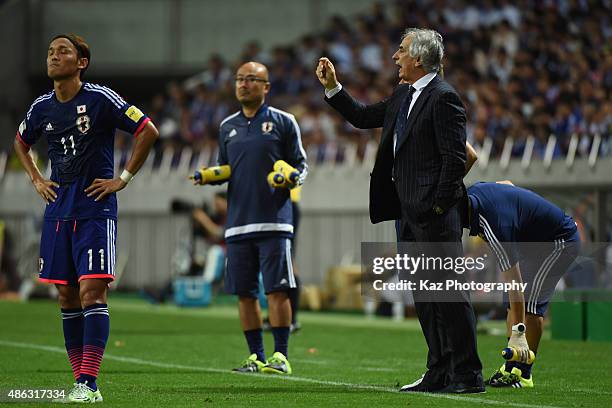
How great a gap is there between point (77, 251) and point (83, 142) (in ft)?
2.14

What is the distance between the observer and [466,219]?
8.32 metres

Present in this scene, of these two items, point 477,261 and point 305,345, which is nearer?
point 305,345

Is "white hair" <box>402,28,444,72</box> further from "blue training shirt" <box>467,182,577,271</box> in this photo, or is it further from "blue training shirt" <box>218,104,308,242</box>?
"blue training shirt" <box>218,104,308,242</box>

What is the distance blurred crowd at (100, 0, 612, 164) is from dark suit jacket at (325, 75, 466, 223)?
11.4 meters

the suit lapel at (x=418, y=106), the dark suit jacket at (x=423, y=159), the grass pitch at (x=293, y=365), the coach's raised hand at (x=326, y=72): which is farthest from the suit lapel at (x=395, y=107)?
the grass pitch at (x=293, y=365)

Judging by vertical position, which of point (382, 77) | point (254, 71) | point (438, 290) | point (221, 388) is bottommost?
point (221, 388)

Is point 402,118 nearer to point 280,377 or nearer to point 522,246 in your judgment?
point 522,246

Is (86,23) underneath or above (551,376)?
above

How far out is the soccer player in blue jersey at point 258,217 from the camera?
33.3ft

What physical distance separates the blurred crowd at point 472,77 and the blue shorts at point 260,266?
994cm

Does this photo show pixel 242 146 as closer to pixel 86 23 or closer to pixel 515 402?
pixel 515 402

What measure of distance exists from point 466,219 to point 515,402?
1241 mm

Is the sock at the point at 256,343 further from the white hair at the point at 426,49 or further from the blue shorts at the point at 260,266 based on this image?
the white hair at the point at 426,49

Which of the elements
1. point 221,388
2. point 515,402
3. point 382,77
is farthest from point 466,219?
point 382,77
